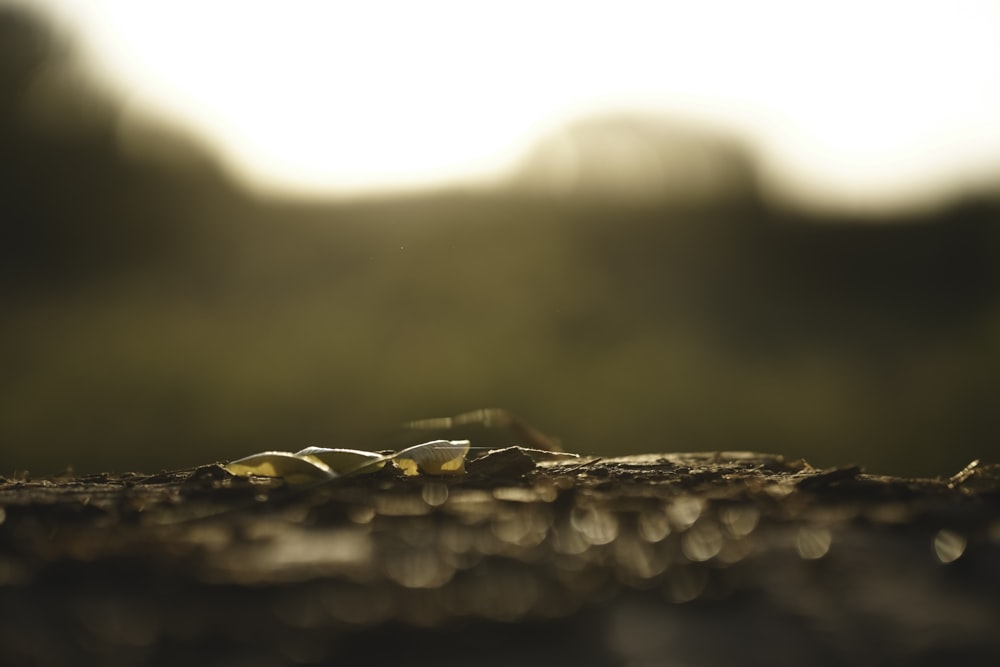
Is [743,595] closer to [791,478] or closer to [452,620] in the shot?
[452,620]

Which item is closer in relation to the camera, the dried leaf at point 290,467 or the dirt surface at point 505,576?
the dirt surface at point 505,576

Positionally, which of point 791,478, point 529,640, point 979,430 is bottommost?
point 979,430

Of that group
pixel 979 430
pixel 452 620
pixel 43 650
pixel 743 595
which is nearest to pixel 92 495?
pixel 43 650

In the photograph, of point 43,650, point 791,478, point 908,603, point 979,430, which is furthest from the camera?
point 979,430

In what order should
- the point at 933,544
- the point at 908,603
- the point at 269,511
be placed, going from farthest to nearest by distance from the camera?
the point at 269,511, the point at 933,544, the point at 908,603

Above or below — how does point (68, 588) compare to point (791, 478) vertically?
above

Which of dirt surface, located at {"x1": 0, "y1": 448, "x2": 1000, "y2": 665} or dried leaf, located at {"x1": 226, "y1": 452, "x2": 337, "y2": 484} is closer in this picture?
dirt surface, located at {"x1": 0, "y1": 448, "x2": 1000, "y2": 665}

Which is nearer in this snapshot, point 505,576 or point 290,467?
point 505,576

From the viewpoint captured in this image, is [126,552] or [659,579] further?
[126,552]
